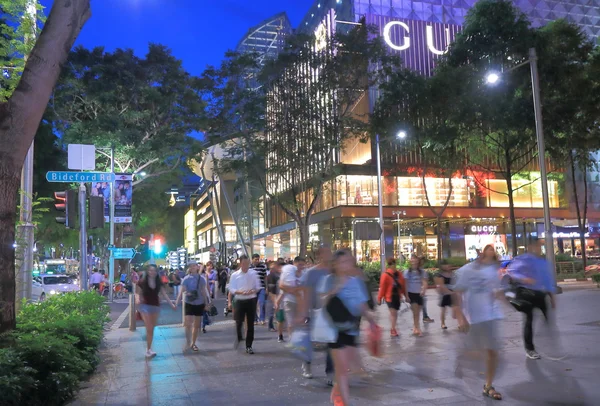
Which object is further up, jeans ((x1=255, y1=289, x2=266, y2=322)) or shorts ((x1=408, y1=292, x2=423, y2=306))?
shorts ((x1=408, y1=292, x2=423, y2=306))

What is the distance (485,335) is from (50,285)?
82.0 ft

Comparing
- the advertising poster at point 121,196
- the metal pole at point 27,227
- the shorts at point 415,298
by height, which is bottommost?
the shorts at point 415,298

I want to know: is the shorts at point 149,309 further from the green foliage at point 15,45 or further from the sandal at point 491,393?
the sandal at point 491,393

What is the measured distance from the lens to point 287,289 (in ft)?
28.6

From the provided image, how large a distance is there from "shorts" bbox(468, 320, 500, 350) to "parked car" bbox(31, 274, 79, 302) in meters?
23.1

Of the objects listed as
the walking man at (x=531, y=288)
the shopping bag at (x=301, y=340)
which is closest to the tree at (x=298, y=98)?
the walking man at (x=531, y=288)

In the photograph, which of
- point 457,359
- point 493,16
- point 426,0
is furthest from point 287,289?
point 426,0

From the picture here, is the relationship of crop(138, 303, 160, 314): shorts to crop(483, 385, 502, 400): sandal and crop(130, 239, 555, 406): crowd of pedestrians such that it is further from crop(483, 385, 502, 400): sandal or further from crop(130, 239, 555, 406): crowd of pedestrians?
crop(483, 385, 502, 400): sandal

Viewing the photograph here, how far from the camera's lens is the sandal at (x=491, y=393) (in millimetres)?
5992

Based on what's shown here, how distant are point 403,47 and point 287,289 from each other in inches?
1520

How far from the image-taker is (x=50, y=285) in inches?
1052

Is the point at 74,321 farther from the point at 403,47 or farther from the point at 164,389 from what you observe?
the point at 403,47

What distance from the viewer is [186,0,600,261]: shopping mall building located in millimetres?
40844

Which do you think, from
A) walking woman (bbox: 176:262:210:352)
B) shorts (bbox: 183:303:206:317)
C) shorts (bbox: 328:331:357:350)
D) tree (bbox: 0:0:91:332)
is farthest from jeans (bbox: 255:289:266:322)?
shorts (bbox: 328:331:357:350)
